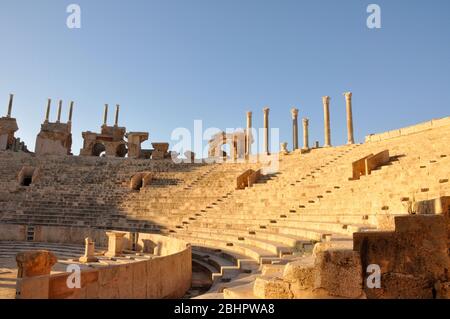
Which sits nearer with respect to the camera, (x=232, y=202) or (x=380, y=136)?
(x=232, y=202)

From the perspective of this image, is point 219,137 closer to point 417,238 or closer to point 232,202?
point 232,202

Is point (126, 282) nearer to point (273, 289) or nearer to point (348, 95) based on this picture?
point (273, 289)

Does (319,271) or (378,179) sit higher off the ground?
(378,179)

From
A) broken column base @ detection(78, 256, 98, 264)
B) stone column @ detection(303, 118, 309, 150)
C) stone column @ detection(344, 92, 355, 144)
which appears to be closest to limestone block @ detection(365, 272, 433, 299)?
broken column base @ detection(78, 256, 98, 264)

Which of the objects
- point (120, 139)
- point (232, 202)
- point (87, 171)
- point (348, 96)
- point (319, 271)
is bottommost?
point (319, 271)

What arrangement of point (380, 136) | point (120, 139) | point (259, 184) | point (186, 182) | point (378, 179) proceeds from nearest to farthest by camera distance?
point (378, 179)
point (259, 184)
point (186, 182)
point (380, 136)
point (120, 139)

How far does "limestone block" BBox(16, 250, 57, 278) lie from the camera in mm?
4395

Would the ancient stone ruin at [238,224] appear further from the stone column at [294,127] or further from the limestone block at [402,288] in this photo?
the stone column at [294,127]

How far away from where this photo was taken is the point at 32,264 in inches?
176

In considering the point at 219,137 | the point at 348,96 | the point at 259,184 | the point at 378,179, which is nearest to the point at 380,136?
the point at 348,96

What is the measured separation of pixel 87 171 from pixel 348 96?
21.3 metres

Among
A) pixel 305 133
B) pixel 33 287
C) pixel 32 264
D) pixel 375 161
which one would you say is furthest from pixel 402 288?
pixel 305 133

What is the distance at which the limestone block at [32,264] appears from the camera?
4.39 metres

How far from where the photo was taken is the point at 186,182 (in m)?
20.8
